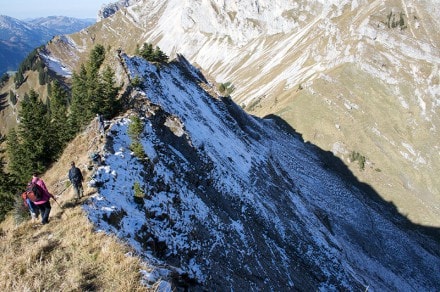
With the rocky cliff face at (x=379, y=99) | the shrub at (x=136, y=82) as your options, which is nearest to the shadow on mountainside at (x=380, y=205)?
the rocky cliff face at (x=379, y=99)

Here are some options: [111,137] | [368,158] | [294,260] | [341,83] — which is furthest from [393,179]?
[111,137]

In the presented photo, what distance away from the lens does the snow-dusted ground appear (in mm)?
21078

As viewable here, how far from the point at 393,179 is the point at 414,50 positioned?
7278 cm

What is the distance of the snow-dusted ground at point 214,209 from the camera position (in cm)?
2108

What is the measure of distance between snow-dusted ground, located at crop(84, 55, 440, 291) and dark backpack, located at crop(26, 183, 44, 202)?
2.47 metres

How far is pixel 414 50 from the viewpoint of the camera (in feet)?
507

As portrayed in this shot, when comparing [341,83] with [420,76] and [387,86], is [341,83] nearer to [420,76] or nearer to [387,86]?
[387,86]

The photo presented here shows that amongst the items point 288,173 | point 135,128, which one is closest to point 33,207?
point 135,128

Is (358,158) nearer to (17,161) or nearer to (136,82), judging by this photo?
(136,82)

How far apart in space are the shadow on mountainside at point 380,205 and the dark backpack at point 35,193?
3489 inches

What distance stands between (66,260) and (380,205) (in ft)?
342

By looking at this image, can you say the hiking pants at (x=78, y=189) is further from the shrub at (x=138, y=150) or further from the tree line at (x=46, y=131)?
the tree line at (x=46, y=131)

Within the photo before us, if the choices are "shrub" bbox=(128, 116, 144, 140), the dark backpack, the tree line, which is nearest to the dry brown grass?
the dark backpack

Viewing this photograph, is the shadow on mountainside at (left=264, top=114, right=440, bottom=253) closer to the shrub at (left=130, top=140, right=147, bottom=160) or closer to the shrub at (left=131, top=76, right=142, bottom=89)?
the shrub at (left=131, top=76, right=142, bottom=89)
